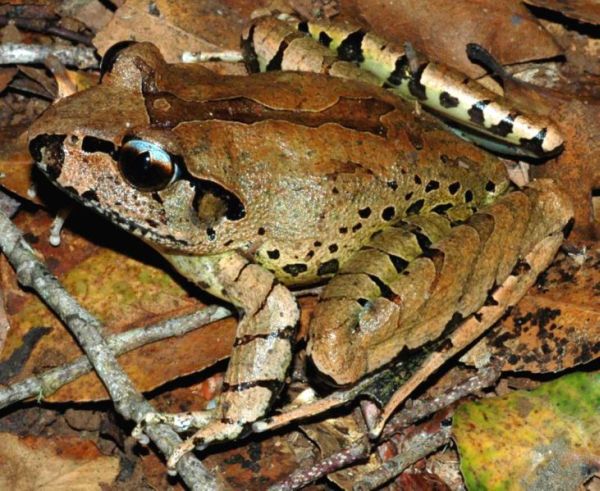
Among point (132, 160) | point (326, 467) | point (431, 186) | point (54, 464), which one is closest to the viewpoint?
point (132, 160)

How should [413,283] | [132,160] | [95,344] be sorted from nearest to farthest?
[132,160]
[413,283]
[95,344]

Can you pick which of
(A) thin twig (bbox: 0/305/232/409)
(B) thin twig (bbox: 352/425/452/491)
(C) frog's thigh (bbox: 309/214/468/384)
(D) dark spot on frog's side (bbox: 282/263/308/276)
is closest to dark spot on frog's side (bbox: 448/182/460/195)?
(C) frog's thigh (bbox: 309/214/468/384)

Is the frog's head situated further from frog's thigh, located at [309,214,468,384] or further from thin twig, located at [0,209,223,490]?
frog's thigh, located at [309,214,468,384]

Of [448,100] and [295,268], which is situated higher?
[448,100]

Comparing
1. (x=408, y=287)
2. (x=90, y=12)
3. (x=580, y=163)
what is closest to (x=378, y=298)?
(x=408, y=287)

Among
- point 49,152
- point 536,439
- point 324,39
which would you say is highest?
point 324,39

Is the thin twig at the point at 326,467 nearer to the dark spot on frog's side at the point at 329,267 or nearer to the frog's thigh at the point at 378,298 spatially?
the frog's thigh at the point at 378,298

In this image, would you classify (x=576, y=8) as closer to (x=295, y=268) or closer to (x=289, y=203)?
(x=289, y=203)

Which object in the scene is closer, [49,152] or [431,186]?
[49,152]
